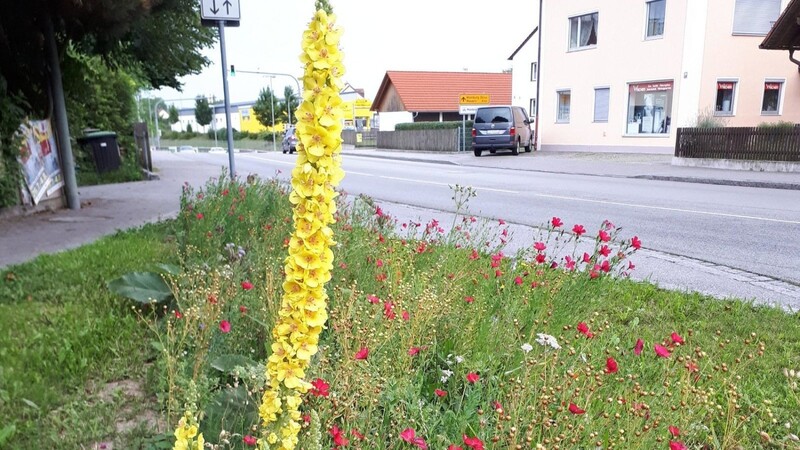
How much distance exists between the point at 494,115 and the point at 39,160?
1815cm

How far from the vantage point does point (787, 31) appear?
54.4 feet

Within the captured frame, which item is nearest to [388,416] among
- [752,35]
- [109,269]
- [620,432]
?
[620,432]

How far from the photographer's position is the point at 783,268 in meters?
5.79

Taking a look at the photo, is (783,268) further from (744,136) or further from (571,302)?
(744,136)

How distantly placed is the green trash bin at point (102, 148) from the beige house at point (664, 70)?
19.1 metres

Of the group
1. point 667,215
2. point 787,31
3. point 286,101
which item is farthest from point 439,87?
point 667,215

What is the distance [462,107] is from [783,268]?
23481 mm

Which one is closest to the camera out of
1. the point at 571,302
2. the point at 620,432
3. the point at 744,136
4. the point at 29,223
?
the point at 620,432

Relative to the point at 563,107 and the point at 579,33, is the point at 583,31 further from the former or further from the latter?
the point at 563,107

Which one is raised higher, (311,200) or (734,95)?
(734,95)

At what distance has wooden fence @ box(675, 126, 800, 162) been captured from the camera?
599 inches

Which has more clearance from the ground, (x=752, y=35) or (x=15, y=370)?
(x=752, y=35)

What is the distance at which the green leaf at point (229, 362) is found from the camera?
107 inches

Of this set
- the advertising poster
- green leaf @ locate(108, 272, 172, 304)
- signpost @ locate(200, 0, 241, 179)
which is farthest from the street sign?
the advertising poster
